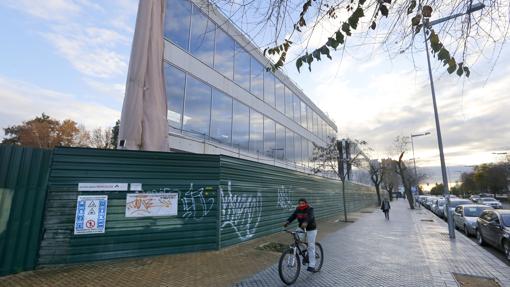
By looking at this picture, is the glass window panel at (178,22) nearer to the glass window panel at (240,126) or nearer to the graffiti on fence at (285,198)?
the glass window panel at (240,126)

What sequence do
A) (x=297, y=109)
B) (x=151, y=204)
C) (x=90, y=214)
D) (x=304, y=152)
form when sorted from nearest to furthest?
(x=90, y=214) → (x=151, y=204) → (x=297, y=109) → (x=304, y=152)

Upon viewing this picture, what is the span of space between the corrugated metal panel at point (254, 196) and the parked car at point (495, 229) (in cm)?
786

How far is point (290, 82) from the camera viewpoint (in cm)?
2473

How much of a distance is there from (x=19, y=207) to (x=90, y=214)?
4.88 feet

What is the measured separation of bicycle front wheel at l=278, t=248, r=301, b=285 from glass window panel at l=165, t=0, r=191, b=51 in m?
9.73

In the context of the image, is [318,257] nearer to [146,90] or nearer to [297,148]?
[146,90]

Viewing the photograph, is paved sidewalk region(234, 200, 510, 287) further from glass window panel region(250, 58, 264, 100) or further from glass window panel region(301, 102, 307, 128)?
glass window panel region(301, 102, 307, 128)

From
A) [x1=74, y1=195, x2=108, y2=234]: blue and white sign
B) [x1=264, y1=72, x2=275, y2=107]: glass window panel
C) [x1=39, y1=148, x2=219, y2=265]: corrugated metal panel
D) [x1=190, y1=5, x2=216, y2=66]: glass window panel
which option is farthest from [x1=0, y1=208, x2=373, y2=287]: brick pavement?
[x1=264, y1=72, x2=275, y2=107]: glass window panel

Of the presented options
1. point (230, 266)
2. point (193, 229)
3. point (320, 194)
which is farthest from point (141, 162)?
point (320, 194)

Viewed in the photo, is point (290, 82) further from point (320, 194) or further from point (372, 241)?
point (372, 241)

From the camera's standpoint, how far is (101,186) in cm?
832

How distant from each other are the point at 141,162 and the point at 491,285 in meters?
8.94

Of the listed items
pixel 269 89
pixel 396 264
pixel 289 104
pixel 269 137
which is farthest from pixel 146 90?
pixel 289 104

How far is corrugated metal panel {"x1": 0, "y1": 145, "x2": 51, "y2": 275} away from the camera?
6.97 m
